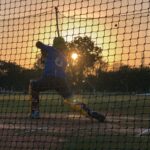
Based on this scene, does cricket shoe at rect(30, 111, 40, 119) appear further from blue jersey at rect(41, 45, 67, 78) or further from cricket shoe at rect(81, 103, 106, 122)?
cricket shoe at rect(81, 103, 106, 122)

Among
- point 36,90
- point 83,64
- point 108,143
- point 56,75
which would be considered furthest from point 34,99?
point 83,64

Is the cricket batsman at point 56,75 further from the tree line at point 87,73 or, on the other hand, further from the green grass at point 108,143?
the green grass at point 108,143

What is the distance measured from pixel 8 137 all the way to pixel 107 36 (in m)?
2.27

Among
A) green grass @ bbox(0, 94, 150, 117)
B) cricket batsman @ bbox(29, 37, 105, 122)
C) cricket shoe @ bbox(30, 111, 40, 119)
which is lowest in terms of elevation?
cricket shoe @ bbox(30, 111, 40, 119)

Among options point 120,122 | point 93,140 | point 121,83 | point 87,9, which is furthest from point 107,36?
point 121,83

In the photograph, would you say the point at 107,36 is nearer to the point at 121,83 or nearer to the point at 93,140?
the point at 93,140

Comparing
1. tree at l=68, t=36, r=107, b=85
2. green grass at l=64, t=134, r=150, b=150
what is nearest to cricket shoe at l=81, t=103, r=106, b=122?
green grass at l=64, t=134, r=150, b=150

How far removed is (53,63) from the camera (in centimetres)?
1185

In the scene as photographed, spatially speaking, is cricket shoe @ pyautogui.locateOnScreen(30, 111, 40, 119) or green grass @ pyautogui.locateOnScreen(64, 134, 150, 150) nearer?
green grass @ pyautogui.locateOnScreen(64, 134, 150, 150)

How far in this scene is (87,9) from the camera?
9484 mm

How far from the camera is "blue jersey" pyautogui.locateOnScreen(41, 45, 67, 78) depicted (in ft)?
38.6

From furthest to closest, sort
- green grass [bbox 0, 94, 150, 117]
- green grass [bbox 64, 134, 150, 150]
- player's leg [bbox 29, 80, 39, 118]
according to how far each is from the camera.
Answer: green grass [bbox 0, 94, 150, 117]
player's leg [bbox 29, 80, 39, 118]
green grass [bbox 64, 134, 150, 150]

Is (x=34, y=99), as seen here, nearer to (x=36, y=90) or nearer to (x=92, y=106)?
(x=36, y=90)

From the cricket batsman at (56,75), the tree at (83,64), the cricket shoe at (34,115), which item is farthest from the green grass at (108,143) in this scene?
the tree at (83,64)
